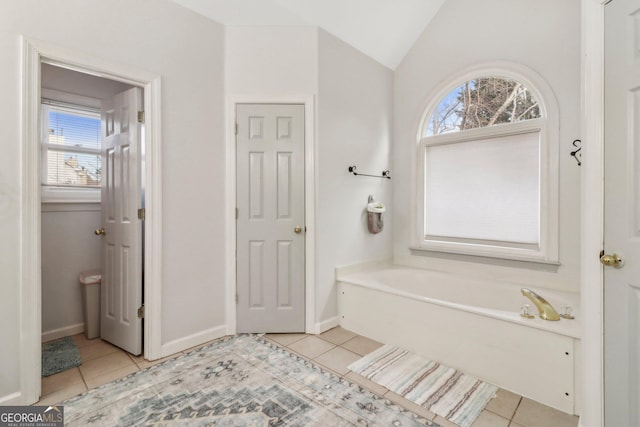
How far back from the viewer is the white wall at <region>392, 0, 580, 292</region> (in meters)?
2.39

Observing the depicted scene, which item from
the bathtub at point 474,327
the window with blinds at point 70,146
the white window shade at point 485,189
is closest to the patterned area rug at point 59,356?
the window with blinds at point 70,146

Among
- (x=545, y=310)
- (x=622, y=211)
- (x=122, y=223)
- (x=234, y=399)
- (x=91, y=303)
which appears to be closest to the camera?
(x=622, y=211)

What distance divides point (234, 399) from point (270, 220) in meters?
1.37

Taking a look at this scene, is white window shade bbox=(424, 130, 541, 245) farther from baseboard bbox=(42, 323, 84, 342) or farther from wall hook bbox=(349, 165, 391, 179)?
baseboard bbox=(42, 323, 84, 342)

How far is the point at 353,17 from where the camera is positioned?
9.11 ft

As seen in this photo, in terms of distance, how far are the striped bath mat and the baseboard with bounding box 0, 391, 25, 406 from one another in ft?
6.31

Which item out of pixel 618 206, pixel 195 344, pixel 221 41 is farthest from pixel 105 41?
pixel 618 206

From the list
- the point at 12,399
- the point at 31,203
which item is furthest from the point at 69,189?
the point at 12,399

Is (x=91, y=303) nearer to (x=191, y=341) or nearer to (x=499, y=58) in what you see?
(x=191, y=341)

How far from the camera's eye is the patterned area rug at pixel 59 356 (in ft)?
6.90

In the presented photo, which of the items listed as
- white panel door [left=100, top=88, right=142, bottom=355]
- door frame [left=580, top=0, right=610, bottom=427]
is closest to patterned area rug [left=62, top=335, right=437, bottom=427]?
white panel door [left=100, top=88, right=142, bottom=355]

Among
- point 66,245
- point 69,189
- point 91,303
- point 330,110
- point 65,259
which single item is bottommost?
point 91,303

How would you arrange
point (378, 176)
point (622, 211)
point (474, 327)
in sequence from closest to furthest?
point (622, 211) → point (474, 327) → point (378, 176)

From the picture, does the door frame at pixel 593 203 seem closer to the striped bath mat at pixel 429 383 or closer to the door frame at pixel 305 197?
the striped bath mat at pixel 429 383
